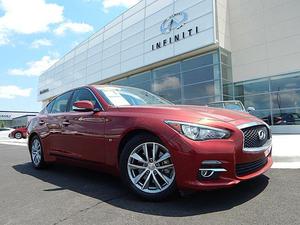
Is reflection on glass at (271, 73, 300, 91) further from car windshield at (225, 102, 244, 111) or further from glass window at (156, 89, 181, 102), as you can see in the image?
car windshield at (225, 102, 244, 111)

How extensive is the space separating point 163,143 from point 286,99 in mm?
16573

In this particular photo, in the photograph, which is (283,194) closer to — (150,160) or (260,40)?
(150,160)

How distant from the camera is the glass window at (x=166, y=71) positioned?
22906 millimetres

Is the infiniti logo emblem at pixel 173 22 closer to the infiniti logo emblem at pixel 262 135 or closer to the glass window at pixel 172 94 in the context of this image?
the glass window at pixel 172 94

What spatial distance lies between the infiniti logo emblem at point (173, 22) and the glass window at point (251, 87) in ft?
17.8

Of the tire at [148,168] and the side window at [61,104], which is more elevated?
the side window at [61,104]

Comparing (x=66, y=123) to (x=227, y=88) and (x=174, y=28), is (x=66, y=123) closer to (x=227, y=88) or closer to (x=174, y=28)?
(x=227, y=88)

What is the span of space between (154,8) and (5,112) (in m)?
71.4

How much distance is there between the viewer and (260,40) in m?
19.8

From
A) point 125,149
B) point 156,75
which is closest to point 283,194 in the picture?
point 125,149

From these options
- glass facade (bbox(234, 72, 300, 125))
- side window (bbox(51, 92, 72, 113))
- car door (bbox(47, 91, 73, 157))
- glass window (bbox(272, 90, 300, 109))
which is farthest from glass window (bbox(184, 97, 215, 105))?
car door (bbox(47, 91, 73, 157))

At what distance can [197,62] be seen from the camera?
21312mm

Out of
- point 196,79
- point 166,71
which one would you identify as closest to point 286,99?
point 196,79

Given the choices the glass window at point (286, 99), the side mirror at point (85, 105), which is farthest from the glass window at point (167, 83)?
the side mirror at point (85, 105)
